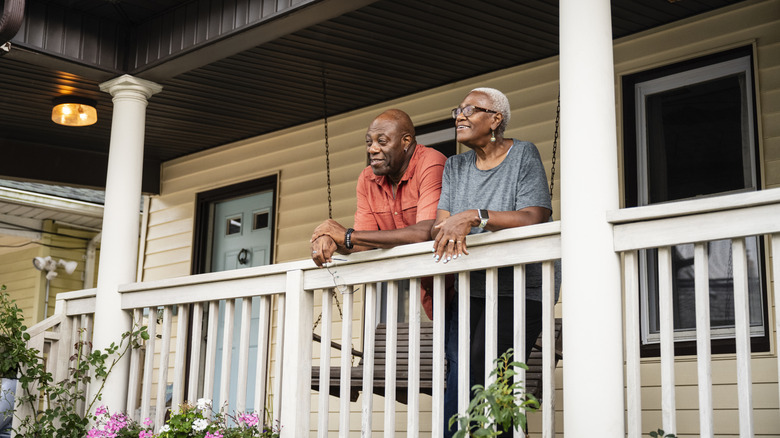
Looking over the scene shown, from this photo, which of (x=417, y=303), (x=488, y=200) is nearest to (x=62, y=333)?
(x=417, y=303)

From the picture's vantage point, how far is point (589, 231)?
117 inches

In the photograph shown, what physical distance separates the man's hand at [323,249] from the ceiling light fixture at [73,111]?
338 centimetres

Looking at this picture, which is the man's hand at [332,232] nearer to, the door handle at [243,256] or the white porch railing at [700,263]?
the white porch railing at [700,263]

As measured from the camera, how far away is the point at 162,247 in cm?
801

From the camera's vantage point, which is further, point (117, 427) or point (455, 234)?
point (117, 427)

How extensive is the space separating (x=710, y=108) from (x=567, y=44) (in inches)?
80.5

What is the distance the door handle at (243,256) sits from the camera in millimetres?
7344

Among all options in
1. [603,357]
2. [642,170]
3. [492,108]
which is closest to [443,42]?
[642,170]

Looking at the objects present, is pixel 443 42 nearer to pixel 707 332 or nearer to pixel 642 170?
pixel 642 170

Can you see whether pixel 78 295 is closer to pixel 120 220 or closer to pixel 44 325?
pixel 44 325

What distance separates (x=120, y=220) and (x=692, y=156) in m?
3.34

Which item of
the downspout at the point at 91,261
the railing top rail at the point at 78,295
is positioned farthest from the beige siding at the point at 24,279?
the railing top rail at the point at 78,295

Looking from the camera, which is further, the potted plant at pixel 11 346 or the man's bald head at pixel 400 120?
the potted plant at pixel 11 346

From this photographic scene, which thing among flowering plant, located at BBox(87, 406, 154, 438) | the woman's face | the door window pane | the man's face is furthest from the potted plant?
the woman's face
